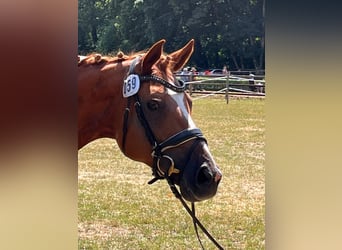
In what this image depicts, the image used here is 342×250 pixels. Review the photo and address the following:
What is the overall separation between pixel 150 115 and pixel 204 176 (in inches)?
8.1

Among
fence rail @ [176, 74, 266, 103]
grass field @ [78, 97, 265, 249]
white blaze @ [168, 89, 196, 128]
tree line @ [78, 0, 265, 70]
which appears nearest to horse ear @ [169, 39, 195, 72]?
white blaze @ [168, 89, 196, 128]

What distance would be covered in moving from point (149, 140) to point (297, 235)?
1.62 feet

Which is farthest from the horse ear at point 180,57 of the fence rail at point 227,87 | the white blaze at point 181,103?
the fence rail at point 227,87

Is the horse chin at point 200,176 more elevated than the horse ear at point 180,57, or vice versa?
the horse ear at point 180,57

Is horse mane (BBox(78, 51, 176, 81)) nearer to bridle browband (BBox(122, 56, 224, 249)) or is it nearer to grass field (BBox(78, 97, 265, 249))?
bridle browband (BBox(122, 56, 224, 249))

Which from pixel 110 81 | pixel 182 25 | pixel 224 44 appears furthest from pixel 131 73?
pixel 224 44

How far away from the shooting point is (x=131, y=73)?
1284 millimetres

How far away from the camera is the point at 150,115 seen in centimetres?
127

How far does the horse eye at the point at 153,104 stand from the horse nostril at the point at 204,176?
7.6 inches

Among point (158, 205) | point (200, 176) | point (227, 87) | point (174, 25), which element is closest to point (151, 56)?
point (200, 176)

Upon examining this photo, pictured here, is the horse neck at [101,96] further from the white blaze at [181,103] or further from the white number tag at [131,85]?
the white blaze at [181,103]

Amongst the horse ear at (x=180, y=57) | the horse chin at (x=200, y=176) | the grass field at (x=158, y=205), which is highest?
the horse ear at (x=180, y=57)

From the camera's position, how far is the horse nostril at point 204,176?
1217 mm

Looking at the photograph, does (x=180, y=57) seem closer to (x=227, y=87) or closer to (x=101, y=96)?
(x=101, y=96)
